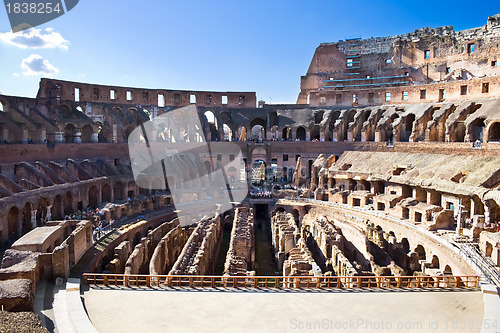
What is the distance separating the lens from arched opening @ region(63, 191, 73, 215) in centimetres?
2483

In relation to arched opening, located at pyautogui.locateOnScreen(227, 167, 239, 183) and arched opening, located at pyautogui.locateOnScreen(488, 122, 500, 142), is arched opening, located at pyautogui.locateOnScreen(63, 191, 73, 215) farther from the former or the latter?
arched opening, located at pyautogui.locateOnScreen(488, 122, 500, 142)

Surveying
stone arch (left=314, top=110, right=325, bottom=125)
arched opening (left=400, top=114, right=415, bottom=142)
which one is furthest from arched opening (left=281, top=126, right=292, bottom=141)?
arched opening (left=400, top=114, right=415, bottom=142)

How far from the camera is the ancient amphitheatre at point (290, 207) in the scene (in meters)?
11.2

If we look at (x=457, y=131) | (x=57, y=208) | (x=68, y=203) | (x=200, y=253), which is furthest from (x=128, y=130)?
(x=457, y=131)

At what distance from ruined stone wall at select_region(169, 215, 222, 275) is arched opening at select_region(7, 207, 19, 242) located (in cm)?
935

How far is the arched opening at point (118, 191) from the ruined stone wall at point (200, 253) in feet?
27.6

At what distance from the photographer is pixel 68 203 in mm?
25156

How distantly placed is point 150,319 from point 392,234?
55.9 feet

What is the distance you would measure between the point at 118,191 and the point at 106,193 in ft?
3.64

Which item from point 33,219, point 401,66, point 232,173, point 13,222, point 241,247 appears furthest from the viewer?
point 401,66

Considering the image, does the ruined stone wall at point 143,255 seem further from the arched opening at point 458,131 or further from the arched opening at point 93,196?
the arched opening at point 458,131

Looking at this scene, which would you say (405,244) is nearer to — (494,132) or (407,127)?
(494,132)

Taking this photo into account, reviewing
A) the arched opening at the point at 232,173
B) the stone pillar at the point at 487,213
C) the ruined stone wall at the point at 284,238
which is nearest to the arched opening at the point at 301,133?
the arched opening at the point at 232,173

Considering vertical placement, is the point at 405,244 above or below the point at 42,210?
below
